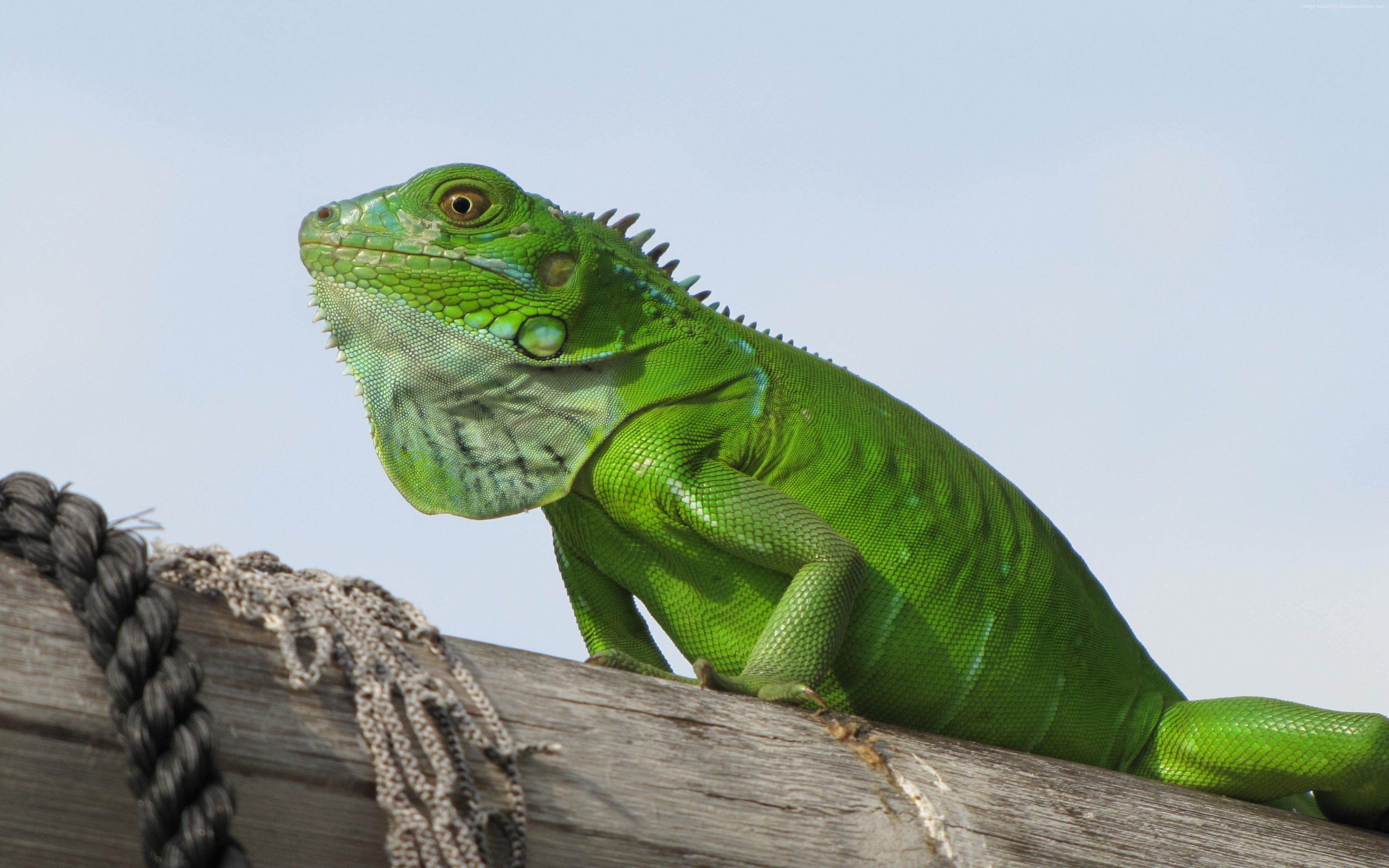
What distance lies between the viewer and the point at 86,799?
186 centimetres

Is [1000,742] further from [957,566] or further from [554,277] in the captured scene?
[554,277]

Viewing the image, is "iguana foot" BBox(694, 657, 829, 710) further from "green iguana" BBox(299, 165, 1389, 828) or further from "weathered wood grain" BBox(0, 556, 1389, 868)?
"green iguana" BBox(299, 165, 1389, 828)

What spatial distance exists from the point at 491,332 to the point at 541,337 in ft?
0.47

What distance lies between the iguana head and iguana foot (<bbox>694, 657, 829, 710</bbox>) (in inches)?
35.1

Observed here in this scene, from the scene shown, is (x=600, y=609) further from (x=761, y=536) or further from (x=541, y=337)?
(x=541, y=337)

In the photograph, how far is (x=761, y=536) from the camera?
11.6ft

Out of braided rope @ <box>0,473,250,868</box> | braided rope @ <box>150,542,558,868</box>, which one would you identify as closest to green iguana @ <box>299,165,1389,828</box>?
braided rope @ <box>150,542,558,868</box>

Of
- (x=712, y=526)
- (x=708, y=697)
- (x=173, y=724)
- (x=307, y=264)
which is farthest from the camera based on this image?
(x=307, y=264)

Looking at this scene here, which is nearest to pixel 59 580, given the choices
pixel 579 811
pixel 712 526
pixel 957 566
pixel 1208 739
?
pixel 579 811

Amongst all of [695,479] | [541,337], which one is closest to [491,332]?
[541,337]

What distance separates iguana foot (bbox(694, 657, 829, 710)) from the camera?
2979 millimetres

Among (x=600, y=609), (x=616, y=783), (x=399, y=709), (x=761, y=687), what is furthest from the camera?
(x=600, y=609)

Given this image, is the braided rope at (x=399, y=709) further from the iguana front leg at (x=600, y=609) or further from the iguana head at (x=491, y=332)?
the iguana front leg at (x=600, y=609)

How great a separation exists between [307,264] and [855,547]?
1838mm
